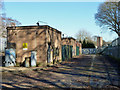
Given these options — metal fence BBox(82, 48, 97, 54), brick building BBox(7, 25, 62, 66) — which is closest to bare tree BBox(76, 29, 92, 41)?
metal fence BBox(82, 48, 97, 54)

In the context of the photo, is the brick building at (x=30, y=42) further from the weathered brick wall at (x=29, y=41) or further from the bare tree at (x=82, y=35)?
the bare tree at (x=82, y=35)

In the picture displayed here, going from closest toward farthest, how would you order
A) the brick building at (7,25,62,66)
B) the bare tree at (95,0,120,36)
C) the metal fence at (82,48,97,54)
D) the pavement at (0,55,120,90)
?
the pavement at (0,55,120,90) < the brick building at (7,25,62,66) < the bare tree at (95,0,120,36) < the metal fence at (82,48,97,54)

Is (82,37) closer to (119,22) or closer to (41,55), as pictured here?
(119,22)

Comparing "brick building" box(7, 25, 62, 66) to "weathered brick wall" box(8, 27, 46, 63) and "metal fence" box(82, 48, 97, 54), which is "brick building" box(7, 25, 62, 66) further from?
"metal fence" box(82, 48, 97, 54)

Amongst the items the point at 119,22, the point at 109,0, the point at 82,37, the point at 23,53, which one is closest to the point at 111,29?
the point at 119,22

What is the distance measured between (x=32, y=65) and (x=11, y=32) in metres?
4.71

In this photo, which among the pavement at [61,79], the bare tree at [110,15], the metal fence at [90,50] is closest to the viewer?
the pavement at [61,79]

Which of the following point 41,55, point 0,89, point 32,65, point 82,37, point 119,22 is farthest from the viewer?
point 82,37

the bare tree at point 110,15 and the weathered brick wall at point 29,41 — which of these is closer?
the weathered brick wall at point 29,41

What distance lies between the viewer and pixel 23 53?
15.6 metres

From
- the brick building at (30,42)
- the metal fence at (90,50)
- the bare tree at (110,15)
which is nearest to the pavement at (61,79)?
the brick building at (30,42)

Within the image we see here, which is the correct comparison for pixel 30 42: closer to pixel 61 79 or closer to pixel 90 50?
pixel 61 79

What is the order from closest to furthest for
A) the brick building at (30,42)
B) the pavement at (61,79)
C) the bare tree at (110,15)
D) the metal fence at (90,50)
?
the pavement at (61,79) < the brick building at (30,42) < the bare tree at (110,15) < the metal fence at (90,50)

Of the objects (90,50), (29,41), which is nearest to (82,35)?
(90,50)
